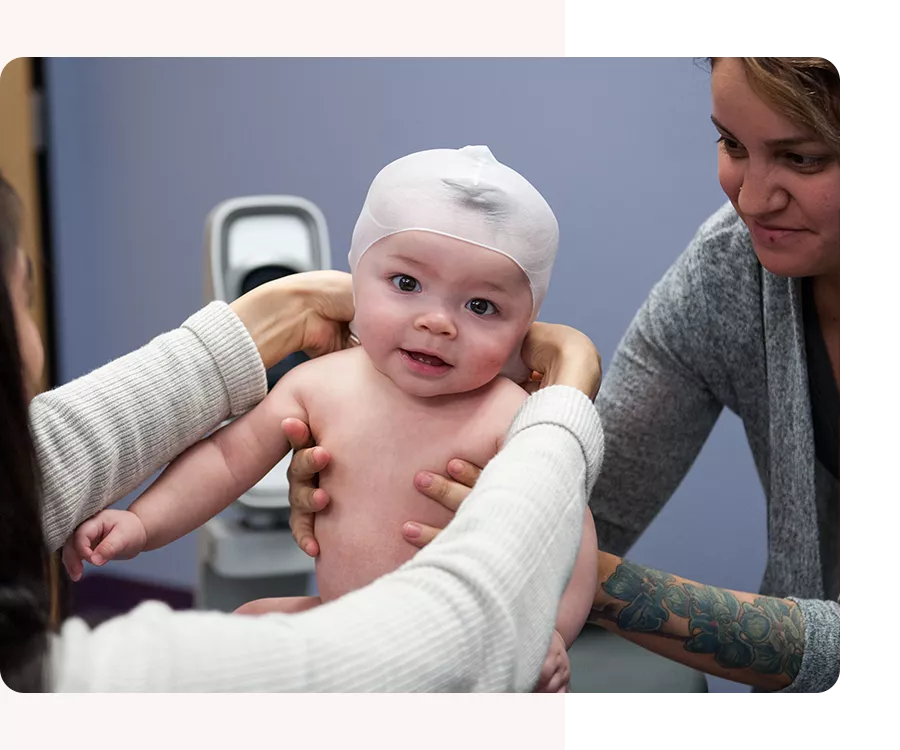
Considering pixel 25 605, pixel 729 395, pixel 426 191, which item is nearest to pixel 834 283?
pixel 729 395

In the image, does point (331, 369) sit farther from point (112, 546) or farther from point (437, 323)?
point (112, 546)

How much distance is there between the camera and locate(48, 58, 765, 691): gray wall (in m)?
1.02

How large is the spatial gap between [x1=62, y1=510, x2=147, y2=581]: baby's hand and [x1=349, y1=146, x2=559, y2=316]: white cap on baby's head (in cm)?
34

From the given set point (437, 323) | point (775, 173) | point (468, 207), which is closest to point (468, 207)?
point (468, 207)

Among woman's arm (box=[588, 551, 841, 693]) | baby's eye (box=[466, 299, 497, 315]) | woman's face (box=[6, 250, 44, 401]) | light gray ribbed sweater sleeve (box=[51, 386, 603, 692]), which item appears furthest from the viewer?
woman's arm (box=[588, 551, 841, 693])

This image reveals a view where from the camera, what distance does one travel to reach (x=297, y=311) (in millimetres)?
1076

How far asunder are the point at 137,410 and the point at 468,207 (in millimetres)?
377

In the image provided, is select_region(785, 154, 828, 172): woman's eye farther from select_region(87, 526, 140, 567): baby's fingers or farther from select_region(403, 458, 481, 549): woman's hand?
select_region(87, 526, 140, 567): baby's fingers

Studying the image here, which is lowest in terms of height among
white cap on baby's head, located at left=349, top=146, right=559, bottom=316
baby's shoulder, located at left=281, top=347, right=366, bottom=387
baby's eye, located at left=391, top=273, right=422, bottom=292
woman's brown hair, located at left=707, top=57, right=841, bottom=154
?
baby's shoulder, located at left=281, top=347, right=366, bottom=387

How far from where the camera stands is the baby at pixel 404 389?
0.93 m

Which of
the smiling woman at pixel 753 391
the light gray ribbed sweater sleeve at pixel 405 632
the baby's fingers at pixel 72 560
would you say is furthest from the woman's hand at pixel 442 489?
the baby's fingers at pixel 72 560

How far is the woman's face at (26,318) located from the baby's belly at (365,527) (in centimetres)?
29

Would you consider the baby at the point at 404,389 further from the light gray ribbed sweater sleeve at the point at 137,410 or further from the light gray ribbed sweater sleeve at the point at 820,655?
the light gray ribbed sweater sleeve at the point at 820,655

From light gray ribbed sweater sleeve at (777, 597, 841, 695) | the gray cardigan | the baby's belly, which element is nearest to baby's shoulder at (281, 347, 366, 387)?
the baby's belly
